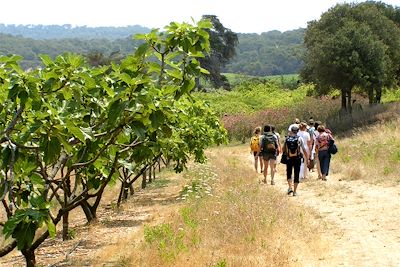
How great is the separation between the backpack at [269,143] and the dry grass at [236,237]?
14.9 feet

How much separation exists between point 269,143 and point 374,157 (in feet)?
13.5

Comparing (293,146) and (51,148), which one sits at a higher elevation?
(51,148)

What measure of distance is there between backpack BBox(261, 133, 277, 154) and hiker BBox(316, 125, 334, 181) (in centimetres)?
126

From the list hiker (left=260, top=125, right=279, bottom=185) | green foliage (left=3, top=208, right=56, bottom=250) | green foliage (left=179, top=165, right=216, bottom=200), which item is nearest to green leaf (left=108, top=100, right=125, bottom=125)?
green foliage (left=3, top=208, right=56, bottom=250)

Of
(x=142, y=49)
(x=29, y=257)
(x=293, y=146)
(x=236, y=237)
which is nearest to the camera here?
(x=142, y=49)

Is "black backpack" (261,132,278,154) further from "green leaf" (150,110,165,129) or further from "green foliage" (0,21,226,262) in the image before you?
"green leaf" (150,110,165,129)

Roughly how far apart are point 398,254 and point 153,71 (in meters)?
4.51

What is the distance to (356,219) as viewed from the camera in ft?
32.5

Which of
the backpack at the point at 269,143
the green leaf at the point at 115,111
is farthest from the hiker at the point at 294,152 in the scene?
the green leaf at the point at 115,111

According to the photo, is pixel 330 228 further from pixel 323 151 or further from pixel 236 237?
A: pixel 323 151

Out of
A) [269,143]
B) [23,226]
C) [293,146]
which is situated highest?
[23,226]

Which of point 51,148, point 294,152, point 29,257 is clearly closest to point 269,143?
point 294,152

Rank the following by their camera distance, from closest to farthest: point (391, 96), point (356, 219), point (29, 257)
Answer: point (29, 257) → point (356, 219) → point (391, 96)

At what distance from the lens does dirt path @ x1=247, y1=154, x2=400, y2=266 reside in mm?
7508
